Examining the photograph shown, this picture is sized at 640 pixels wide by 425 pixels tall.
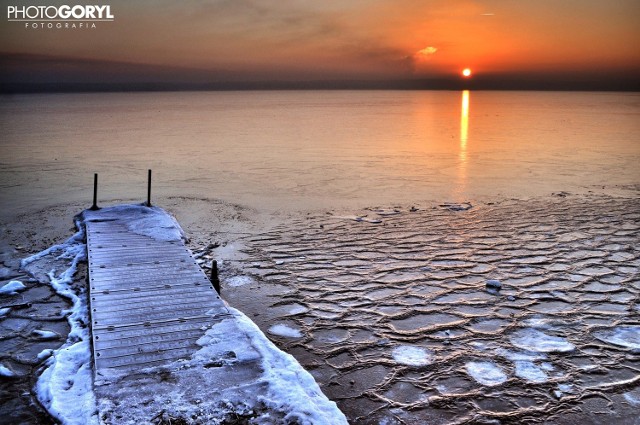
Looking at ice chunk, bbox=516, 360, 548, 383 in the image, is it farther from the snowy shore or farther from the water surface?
the water surface

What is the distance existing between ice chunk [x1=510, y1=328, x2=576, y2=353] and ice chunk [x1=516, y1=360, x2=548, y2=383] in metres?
0.38

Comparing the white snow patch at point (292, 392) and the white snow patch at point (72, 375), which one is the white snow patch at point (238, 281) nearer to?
the white snow patch at point (72, 375)

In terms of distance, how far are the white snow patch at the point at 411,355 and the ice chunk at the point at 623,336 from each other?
2371 millimetres

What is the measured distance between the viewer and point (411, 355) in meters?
6.41

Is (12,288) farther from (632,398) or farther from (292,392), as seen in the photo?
(632,398)

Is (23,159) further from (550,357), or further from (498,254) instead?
(550,357)

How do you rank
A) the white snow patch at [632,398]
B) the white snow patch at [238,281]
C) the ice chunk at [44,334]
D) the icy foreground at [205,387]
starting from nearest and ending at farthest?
1. the icy foreground at [205,387]
2. the white snow patch at [632,398]
3. the ice chunk at [44,334]
4. the white snow patch at [238,281]

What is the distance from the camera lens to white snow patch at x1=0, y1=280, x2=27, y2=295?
26.3ft

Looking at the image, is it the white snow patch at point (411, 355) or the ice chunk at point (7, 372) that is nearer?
the ice chunk at point (7, 372)

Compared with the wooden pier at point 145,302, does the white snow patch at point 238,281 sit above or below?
below

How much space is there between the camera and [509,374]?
5.91m

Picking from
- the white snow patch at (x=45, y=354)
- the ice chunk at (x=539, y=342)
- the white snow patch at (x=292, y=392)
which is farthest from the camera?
the ice chunk at (x=539, y=342)

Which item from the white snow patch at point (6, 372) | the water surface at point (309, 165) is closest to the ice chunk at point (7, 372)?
the white snow patch at point (6, 372)

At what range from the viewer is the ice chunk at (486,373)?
5.80 m
